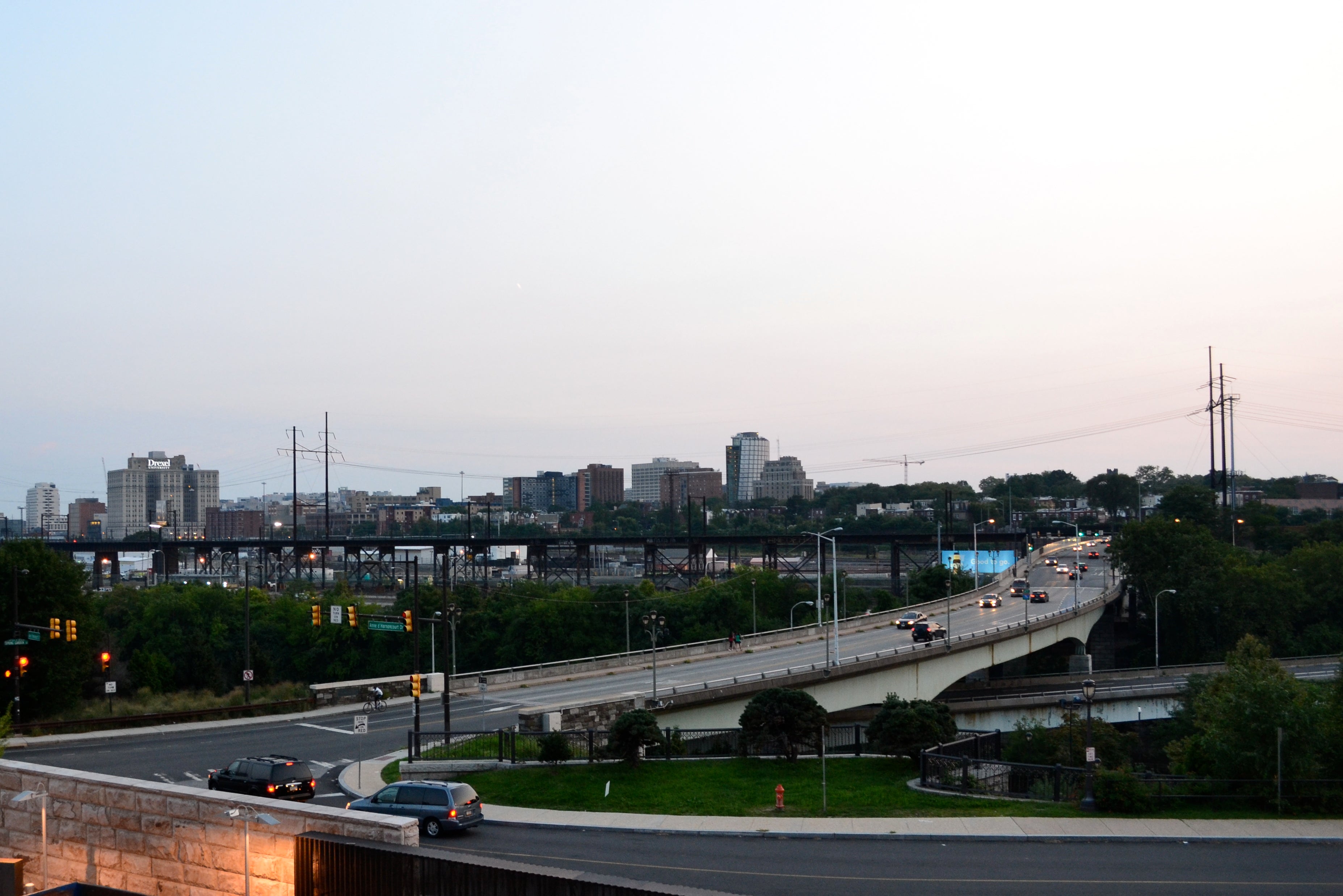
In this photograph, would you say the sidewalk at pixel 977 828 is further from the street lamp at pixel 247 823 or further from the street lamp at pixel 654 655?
the street lamp at pixel 654 655

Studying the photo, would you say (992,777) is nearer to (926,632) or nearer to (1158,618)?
(926,632)

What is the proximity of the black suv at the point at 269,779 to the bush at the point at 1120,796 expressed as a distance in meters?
22.2

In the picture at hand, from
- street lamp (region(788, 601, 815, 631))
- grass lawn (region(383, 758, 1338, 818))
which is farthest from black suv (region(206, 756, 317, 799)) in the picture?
street lamp (region(788, 601, 815, 631))

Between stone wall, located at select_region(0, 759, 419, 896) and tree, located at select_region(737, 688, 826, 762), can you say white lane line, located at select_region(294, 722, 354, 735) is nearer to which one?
tree, located at select_region(737, 688, 826, 762)

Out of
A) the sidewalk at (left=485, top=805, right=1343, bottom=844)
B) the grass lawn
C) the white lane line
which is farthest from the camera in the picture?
the white lane line

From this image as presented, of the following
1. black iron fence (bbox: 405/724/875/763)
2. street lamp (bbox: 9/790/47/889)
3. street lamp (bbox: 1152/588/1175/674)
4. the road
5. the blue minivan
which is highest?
street lamp (bbox: 9/790/47/889)

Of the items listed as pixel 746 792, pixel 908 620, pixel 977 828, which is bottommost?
pixel 908 620

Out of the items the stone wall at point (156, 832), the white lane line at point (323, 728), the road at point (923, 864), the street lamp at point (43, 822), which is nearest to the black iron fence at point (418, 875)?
the stone wall at point (156, 832)

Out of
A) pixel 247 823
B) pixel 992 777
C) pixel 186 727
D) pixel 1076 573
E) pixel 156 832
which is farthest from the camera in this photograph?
pixel 1076 573

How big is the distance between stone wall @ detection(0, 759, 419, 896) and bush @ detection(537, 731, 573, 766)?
20775 mm

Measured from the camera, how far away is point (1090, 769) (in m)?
29.6

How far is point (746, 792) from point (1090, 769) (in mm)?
9834

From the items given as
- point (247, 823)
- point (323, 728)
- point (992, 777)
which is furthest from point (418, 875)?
point (323, 728)

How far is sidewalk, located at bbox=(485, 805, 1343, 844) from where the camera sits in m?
24.8
